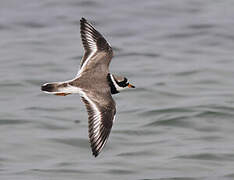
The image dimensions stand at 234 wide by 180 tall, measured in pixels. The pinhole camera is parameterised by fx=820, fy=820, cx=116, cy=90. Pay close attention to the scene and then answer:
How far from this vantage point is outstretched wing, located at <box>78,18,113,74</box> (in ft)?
35.1

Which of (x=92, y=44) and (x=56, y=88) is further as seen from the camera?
(x=92, y=44)

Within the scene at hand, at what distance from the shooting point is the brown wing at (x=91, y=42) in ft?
35.3

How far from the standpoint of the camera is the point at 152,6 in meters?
20.5

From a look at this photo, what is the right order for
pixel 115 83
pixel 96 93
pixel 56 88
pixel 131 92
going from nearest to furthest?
pixel 56 88
pixel 96 93
pixel 115 83
pixel 131 92

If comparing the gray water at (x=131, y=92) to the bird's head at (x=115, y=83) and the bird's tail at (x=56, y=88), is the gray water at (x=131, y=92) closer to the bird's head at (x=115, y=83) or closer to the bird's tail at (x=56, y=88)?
the bird's head at (x=115, y=83)

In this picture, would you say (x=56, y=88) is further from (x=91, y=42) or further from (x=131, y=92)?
(x=131, y=92)

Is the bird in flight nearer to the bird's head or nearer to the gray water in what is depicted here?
the bird's head

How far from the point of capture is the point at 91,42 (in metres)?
11.0

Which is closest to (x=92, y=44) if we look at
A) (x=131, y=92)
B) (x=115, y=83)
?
(x=115, y=83)

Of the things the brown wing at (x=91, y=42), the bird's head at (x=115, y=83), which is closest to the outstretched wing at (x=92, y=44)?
the brown wing at (x=91, y=42)

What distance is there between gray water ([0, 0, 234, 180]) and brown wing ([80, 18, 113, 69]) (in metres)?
1.86

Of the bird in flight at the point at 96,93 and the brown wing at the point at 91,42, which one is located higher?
the brown wing at the point at 91,42

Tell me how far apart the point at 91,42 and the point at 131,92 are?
4.26 meters

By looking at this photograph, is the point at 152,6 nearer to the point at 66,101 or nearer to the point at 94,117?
the point at 66,101
